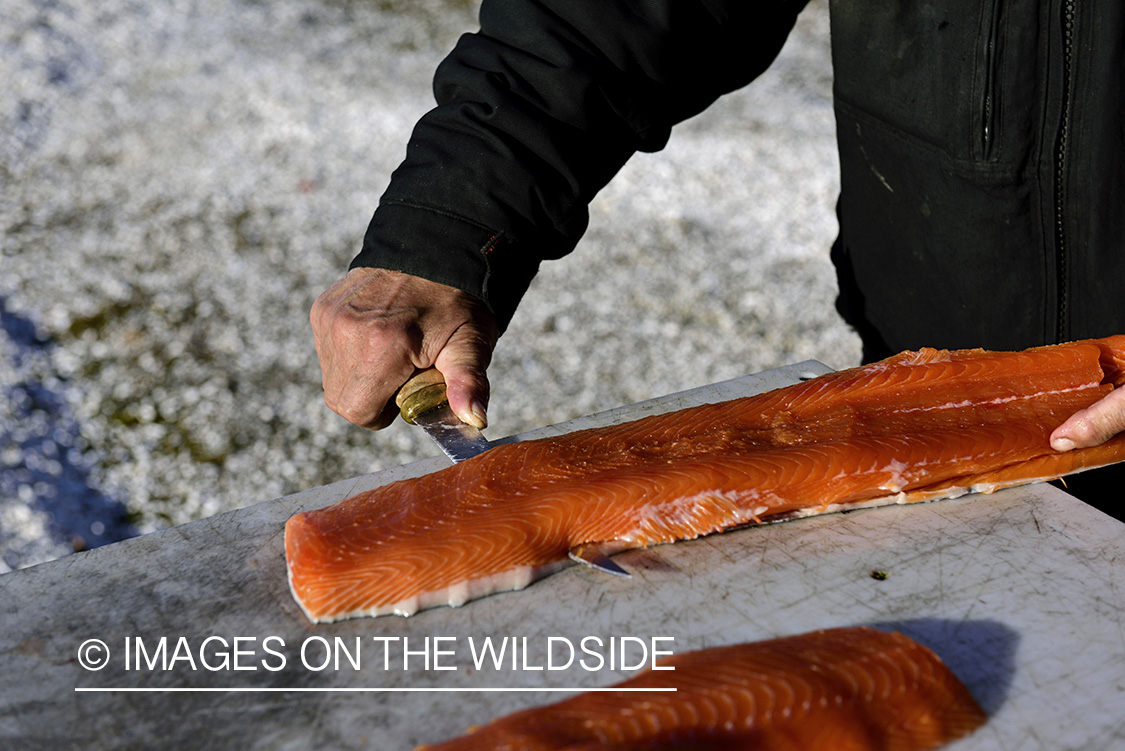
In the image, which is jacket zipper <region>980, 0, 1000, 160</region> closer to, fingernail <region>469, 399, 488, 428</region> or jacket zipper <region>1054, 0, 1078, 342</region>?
jacket zipper <region>1054, 0, 1078, 342</region>

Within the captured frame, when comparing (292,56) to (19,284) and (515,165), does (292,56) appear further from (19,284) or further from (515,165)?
(515,165)

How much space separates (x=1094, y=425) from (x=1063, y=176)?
0.67 meters

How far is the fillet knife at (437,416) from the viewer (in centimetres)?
242

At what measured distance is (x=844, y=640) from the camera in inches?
71.8

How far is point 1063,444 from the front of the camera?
2.30 metres

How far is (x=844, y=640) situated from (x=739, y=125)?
230 inches

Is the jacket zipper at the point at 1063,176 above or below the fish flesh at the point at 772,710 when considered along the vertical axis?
above

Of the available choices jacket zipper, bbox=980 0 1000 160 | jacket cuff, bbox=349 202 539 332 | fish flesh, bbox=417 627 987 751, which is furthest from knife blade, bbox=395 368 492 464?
jacket zipper, bbox=980 0 1000 160

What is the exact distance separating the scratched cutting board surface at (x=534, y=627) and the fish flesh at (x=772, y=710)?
0.09 meters

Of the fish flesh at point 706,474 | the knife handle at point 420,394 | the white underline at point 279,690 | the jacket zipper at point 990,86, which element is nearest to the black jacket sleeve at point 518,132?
the knife handle at point 420,394

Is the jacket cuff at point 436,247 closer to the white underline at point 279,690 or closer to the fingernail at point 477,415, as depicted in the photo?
the fingernail at point 477,415

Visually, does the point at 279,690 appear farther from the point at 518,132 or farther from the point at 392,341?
the point at 518,132

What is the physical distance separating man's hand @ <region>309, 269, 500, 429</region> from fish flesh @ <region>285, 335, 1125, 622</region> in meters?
0.28

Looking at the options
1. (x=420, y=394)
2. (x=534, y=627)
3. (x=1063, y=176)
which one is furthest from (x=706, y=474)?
(x=1063, y=176)
